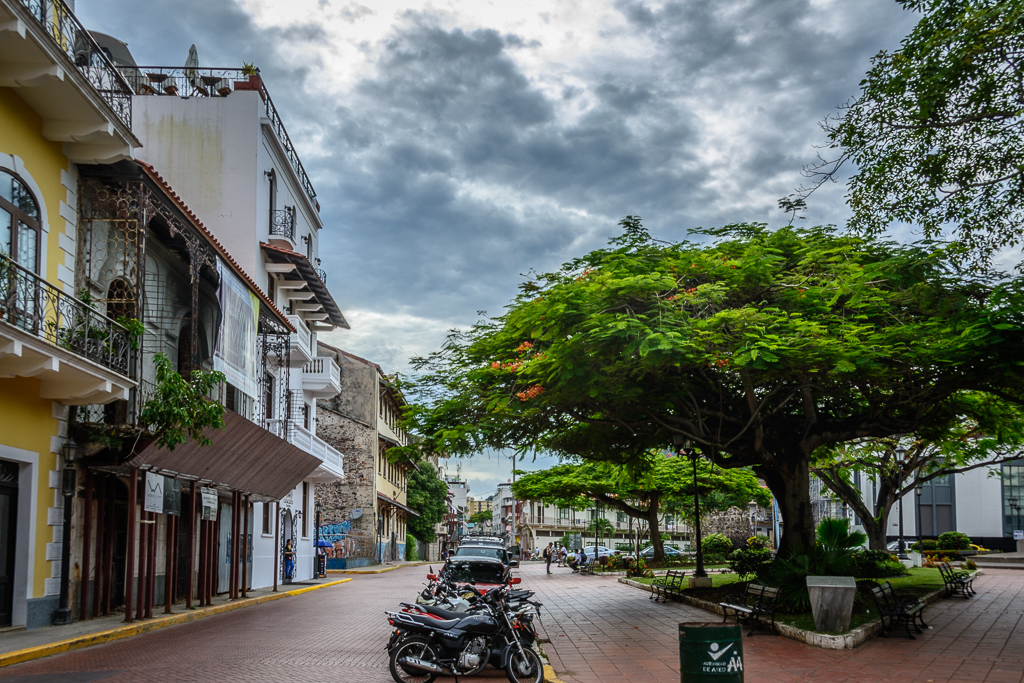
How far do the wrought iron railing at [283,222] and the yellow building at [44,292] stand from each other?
45.4 ft

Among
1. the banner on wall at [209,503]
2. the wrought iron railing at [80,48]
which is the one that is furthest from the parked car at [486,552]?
the wrought iron railing at [80,48]


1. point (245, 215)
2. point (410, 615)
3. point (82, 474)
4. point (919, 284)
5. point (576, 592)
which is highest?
point (245, 215)

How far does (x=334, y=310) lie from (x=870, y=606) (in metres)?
24.0

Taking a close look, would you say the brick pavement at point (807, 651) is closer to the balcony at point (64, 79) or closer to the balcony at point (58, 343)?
the balcony at point (58, 343)

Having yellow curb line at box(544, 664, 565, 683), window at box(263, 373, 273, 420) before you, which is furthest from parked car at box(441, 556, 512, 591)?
window at box(263, 373, 273, 420)

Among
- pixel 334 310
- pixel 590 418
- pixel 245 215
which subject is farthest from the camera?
pixel 334 310

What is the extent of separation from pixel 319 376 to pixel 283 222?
23.0 feet

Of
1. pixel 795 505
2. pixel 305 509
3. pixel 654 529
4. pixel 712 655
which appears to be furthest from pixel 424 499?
pixel 712 655

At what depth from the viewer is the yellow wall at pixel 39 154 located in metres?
13.9

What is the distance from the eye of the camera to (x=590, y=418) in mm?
18438

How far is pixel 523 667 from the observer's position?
990cm

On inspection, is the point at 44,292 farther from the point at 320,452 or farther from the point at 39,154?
the point at 320,452

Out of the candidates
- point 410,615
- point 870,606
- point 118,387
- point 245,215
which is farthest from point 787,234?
point 245,215

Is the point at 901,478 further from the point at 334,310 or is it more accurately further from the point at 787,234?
the point at 334,310
